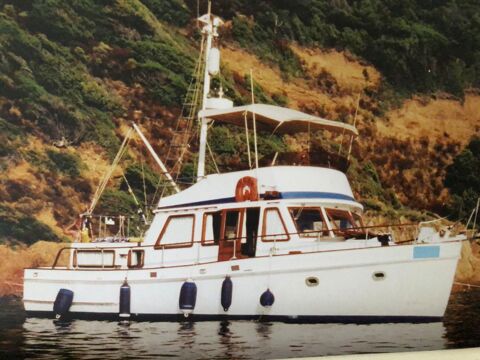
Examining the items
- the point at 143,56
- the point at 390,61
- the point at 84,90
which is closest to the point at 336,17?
the point at 390,61

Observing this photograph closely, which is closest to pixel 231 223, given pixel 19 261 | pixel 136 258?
pixel 136 258

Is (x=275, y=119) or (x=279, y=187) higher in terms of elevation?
(x=275, y=119)

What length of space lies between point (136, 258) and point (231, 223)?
3.37 ft

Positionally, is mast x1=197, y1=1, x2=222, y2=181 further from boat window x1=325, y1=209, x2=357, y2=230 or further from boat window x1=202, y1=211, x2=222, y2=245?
boat window x1=325, y1=209, x2=357, y2=230

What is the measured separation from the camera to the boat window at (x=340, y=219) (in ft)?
22.9

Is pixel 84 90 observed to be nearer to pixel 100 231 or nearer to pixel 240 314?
pixel 100 231

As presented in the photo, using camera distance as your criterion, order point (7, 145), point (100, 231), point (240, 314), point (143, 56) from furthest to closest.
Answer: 1. point (143, 56)
2. point (100, 231)
3. point (240, 314)
4. point (7, 145)

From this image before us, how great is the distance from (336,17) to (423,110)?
4.64 ft

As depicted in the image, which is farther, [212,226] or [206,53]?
[206,53]

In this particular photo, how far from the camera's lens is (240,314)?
639 cm

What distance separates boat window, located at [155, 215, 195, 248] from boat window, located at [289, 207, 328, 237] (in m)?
1.06

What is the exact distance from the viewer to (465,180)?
7250 millimetres

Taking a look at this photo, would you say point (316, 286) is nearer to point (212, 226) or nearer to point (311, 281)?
point (311, 281)

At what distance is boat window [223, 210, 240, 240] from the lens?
22.8ft
